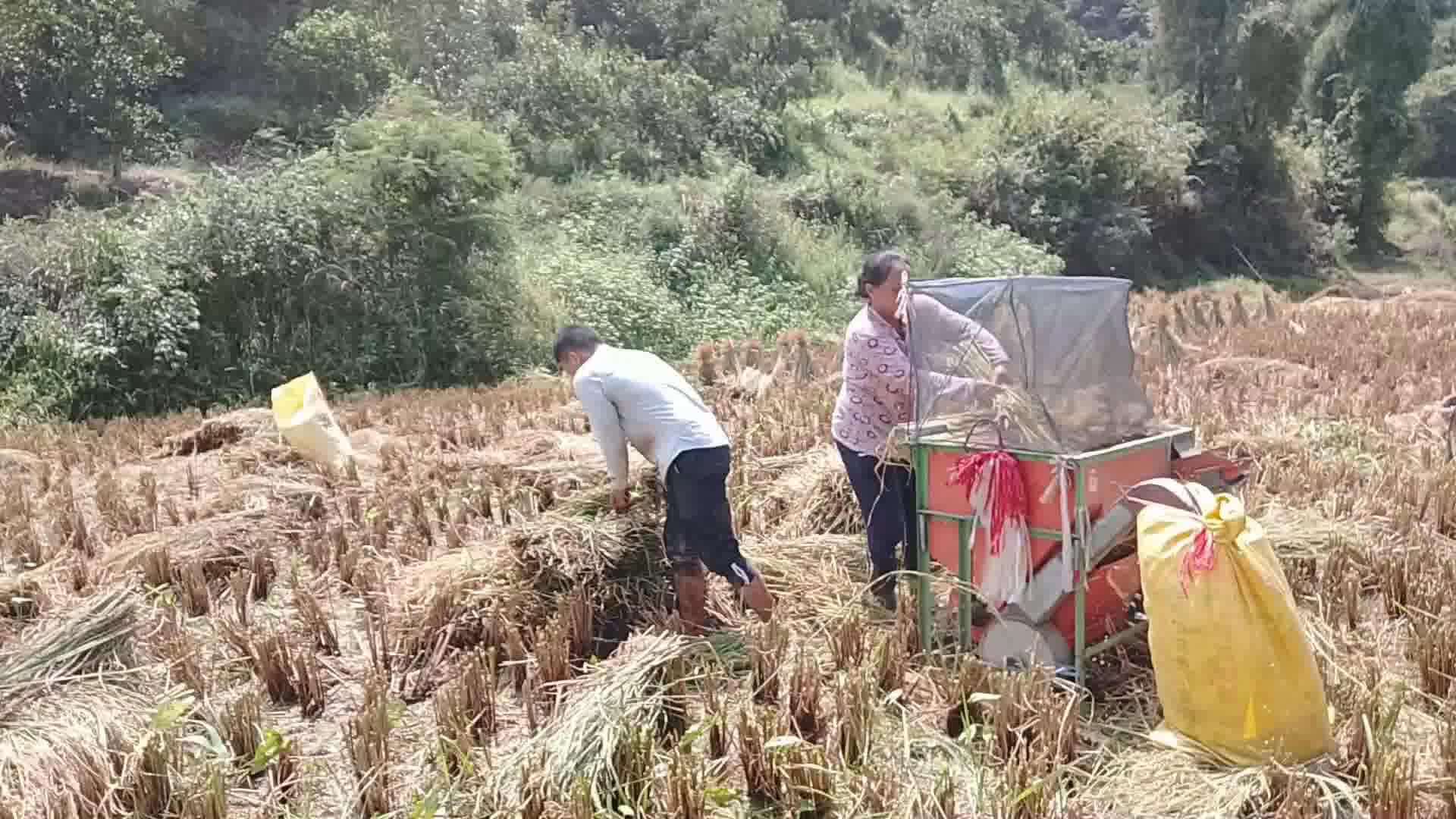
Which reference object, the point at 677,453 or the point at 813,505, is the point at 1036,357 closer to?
the point at 677,453

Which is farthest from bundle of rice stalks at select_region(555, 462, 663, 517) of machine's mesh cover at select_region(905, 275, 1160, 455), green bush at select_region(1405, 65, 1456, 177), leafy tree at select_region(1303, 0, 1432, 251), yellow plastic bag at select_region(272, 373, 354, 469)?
green bush at select_region(1405, 65, 1456, 177)

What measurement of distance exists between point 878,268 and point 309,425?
4037 mm

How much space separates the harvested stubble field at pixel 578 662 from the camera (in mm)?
2896

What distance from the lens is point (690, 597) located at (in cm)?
407

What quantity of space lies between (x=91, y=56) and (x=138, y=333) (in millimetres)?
9643

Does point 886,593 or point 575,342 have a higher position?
point 575,342

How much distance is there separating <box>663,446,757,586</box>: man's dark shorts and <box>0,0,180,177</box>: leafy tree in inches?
684

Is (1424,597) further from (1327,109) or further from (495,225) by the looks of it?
(1327,109)

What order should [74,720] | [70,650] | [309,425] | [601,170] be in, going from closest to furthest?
1. [74,720]
2. [70,650]
3. [309,425]
4. [601,170]

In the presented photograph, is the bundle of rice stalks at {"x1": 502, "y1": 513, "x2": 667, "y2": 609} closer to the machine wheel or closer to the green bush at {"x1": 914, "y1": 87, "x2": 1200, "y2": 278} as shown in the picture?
the machine wheel

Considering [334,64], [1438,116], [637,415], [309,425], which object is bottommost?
[309,425]

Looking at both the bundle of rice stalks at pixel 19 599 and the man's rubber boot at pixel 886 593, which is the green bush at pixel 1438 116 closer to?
the man's rubber boot at pixel 886 593

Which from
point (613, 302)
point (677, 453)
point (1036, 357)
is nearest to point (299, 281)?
point (613, 302)

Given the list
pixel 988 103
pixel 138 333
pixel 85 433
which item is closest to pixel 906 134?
pixel 988 103
